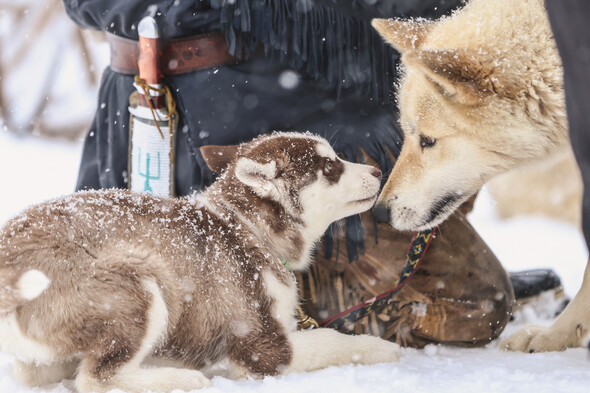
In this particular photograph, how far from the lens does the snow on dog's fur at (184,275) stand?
1.76 metres

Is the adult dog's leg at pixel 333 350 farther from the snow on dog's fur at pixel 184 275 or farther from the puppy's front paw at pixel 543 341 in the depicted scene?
the puppy's front paw at pixel 543 341

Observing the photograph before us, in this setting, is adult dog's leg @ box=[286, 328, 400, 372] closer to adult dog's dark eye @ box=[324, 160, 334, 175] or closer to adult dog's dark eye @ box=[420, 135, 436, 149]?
adult dog's dark eye @ box=[324, 160, 334, 175]

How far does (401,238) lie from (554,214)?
3582mm

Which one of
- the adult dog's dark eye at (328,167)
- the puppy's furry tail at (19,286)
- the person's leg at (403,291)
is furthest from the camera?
the person's leg at (403,291)

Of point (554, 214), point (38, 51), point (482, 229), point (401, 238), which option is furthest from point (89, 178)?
point (38, 51)

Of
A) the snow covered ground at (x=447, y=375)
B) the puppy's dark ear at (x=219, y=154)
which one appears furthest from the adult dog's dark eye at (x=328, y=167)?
the snow covered ground at (x=447, y=375)

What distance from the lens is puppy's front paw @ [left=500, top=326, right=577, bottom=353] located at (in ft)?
7.93

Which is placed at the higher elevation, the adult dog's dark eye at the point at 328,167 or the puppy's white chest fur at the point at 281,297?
the adult dog's dark eye at the point at 328,167

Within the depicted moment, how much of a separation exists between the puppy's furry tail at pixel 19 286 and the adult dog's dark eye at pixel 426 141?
56.4 inches

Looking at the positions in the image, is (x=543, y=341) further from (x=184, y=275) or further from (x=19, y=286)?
(x=19, y=286)

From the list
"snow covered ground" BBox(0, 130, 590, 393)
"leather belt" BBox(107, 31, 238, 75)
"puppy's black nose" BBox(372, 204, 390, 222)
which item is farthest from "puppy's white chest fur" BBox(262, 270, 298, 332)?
"leather belt" BBox(107, 31, 238, 75)

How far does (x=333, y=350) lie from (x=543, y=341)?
888 millimetres

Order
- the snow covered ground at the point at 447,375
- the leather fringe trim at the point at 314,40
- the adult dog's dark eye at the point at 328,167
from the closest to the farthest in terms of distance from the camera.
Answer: the snow covered ground at the point at 447,375
the adult dog's dark eye at the point at 328,167
the leather fringe trim at the point at 314,40

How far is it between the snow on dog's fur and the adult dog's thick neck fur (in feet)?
0.75
